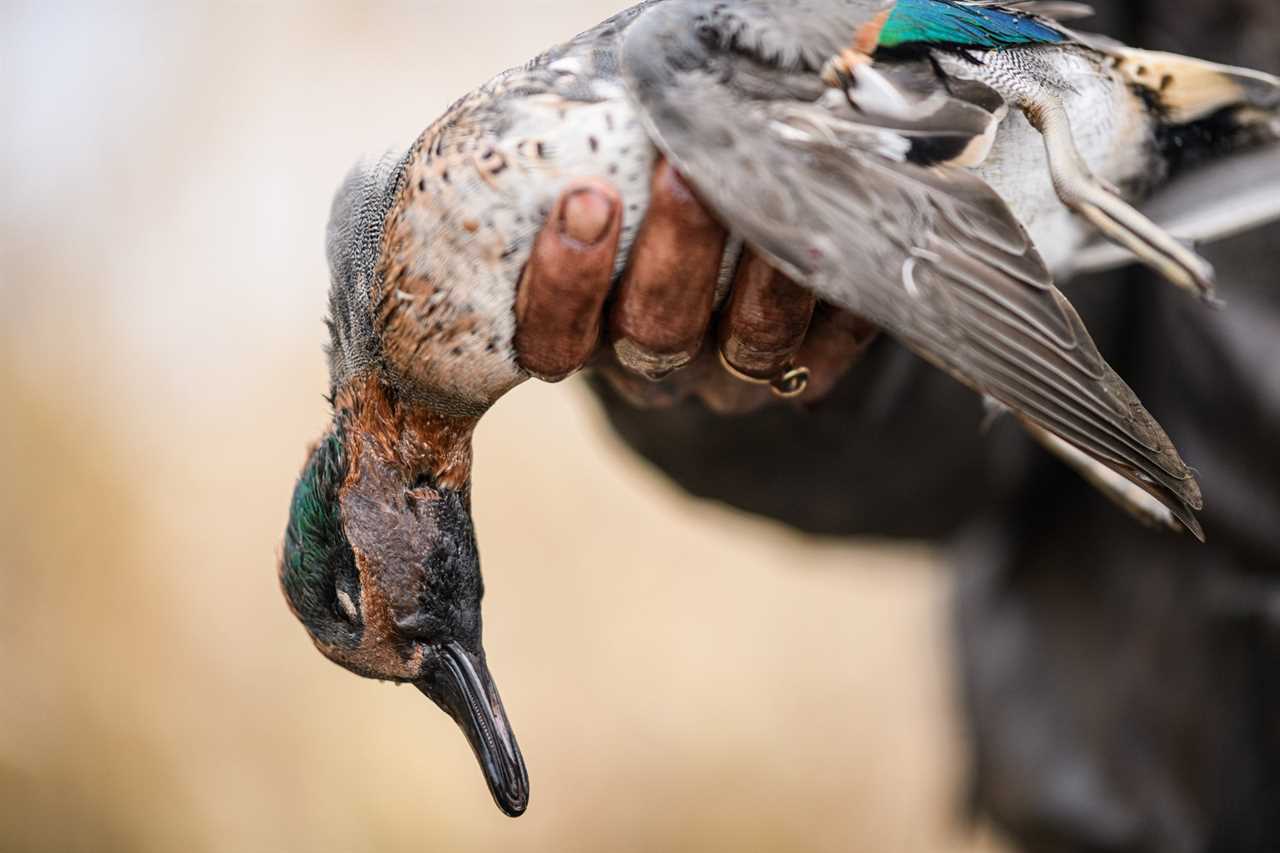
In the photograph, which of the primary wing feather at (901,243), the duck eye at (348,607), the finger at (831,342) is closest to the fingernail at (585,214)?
the primary wing feather at (901,243)

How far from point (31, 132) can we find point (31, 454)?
4.75 feet

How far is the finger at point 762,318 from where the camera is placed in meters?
1.60

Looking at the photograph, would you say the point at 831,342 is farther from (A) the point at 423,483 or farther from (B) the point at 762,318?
(A) the point at 423,483

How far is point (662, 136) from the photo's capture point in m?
1.46

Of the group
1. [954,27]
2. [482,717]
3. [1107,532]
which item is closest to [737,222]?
[954,27]

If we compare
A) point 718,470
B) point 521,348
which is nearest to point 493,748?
point 521,348

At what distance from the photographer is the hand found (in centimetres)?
152

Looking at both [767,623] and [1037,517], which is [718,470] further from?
[767,623]

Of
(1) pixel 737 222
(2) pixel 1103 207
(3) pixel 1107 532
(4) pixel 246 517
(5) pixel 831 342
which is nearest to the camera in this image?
(1) pixel 737 222

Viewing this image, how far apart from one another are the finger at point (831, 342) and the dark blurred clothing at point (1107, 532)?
19.5 inches

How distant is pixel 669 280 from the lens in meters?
1.58

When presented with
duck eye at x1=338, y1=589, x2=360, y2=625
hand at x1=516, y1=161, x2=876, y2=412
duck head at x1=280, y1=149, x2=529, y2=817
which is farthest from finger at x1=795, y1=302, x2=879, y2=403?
duck eye at x1=338, y1=589, x2=360, y2=625

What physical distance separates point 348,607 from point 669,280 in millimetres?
656

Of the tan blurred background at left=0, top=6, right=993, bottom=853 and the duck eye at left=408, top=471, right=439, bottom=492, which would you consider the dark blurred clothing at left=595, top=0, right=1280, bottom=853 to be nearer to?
the duck eye at left=408, top=471, right=439, bottom=492
